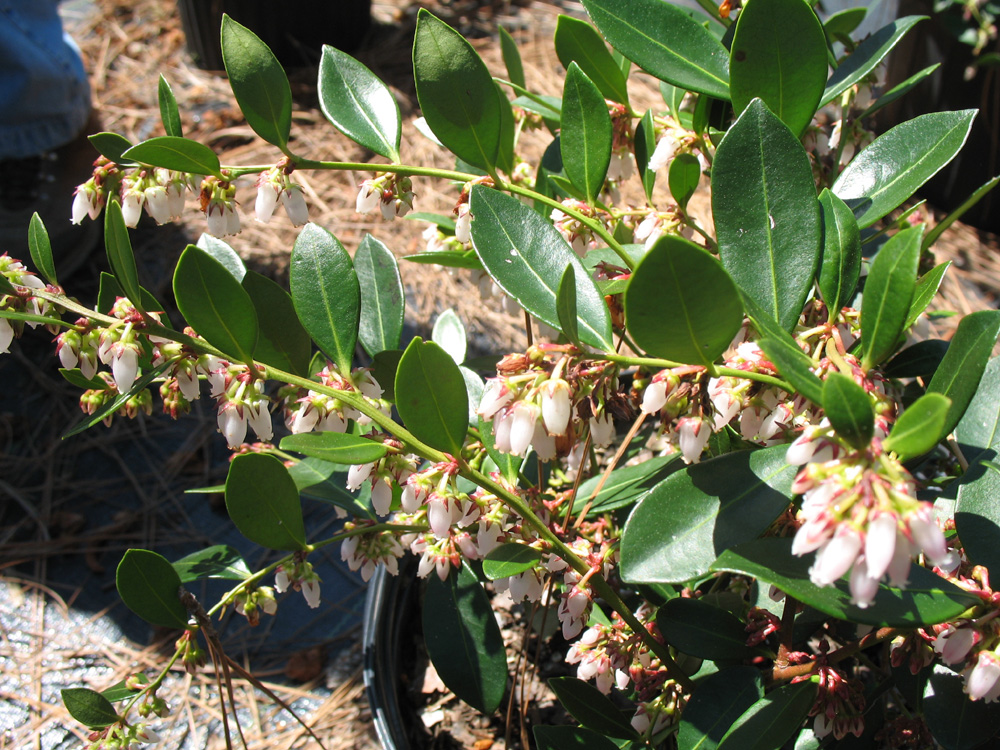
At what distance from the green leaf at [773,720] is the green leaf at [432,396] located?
13.4 inches

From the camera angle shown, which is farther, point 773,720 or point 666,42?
point 666,42

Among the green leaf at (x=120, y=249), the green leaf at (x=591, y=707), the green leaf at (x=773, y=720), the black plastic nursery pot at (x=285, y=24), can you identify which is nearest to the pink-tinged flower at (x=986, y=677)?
the green leaf at (x=773, y=720)

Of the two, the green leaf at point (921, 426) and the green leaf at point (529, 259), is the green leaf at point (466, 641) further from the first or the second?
the green leaf at point (921, 426)

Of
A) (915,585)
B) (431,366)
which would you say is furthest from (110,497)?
(915,585)

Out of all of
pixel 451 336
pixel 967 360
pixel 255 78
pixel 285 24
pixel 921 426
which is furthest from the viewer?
pixel 285 24

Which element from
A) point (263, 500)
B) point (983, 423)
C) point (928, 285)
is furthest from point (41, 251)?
point (983, 423)

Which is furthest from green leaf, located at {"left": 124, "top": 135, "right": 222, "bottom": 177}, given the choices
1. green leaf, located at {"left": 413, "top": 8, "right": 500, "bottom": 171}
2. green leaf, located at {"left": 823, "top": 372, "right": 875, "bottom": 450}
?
green leaf, located at {"left": 823, "top": 372, "right": 875, "bottom": 450}

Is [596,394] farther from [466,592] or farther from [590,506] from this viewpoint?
[466,592]

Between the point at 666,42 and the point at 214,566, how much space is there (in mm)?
767

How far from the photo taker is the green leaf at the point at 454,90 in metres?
0.73

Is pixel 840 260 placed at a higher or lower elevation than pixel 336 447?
higher

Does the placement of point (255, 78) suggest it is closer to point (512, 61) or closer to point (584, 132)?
point (584, 132)

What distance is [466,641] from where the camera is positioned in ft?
→ 3.14

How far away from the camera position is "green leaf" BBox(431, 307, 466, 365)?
3.45 feet
